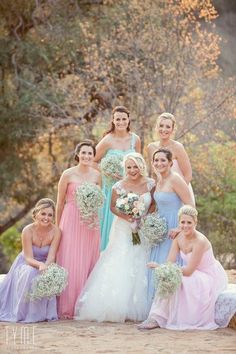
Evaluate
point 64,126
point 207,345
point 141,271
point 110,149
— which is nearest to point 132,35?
point 64,126

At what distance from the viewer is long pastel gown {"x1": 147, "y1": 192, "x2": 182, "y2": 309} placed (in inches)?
368

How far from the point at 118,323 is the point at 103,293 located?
36cm

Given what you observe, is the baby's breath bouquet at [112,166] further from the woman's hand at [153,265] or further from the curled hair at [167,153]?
the woman's hand at [153,265]

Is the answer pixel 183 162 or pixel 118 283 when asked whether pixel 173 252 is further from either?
pixel 183 162

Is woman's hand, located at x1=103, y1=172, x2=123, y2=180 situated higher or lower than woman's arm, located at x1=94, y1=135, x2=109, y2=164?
lower

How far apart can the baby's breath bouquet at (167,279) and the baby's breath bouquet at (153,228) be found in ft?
1.66

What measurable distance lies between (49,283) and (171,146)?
82.2 inches

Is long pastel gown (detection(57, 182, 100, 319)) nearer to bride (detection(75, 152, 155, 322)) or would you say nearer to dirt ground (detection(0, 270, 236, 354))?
bride (detection(75, 152, 155, 322))

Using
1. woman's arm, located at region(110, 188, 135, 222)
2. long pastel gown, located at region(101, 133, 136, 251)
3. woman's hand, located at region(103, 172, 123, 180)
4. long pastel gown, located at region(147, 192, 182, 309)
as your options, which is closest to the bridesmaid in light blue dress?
long pastel gown, located at region(147, 192, 182, 309)

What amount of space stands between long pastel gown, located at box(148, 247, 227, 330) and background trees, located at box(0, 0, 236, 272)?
8460 mm

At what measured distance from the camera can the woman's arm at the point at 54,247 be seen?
30.9 feet

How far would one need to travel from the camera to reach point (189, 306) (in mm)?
8906

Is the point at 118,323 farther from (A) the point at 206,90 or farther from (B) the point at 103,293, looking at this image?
(A) the point at 206,90

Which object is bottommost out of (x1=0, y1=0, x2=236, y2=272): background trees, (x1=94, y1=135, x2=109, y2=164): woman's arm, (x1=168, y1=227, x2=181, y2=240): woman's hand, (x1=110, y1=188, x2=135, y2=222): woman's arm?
(x1=168, y1=227, x2=181, y2=240): woman's hand
